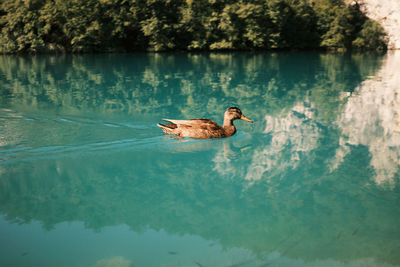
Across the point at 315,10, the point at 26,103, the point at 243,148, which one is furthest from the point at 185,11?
the point at 243,148

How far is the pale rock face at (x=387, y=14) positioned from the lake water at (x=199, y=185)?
94.9ft

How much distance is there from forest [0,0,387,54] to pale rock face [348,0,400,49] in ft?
4.17

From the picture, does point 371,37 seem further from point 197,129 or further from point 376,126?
point 197,129

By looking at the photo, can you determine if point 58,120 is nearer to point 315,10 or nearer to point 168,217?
point 168,217

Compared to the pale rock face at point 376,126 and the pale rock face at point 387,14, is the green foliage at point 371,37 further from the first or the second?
the pale rock face at point 376,126

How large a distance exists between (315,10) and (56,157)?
34.4 m

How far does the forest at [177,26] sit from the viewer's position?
30.8 metres

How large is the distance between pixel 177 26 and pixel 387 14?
20.8m

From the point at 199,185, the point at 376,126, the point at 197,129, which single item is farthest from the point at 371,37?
the point at 199,185

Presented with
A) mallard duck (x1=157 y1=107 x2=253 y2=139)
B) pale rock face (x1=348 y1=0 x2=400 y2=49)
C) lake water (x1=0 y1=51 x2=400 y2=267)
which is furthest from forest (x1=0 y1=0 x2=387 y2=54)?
mallard duck (x1=157 y1=107 x2=253 y2=139)

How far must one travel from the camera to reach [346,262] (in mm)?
3910

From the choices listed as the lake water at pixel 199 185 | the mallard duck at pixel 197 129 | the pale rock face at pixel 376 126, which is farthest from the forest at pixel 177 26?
the mallard duck at pixel 197 129

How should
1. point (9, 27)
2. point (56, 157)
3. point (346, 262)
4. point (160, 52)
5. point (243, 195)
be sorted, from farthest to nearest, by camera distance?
point (160, 52) → point (9, 27) → point (56, 157) → point (243, 195) → point (346, 262)

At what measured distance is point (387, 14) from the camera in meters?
37.1
